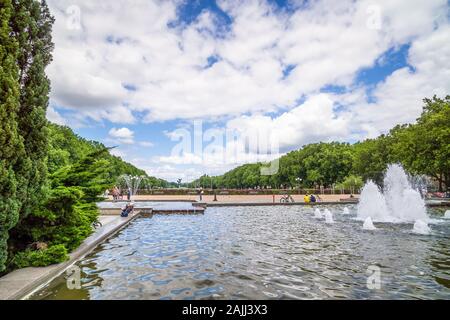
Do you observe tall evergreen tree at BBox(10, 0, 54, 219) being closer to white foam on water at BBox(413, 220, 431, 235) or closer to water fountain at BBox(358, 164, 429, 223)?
white foam on water at BBox(413, 220, 431, 235)

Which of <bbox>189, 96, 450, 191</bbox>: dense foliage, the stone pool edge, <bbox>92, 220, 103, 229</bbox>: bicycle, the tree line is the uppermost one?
<bbox>189, 96, 450, 191</bbox>: dense foliage

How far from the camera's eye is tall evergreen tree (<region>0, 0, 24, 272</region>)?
6121mm

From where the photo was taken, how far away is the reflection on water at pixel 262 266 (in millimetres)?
6758

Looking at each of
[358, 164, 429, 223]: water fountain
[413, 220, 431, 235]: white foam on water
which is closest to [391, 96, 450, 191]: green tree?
[358, 164, 429, 223]: water fountain

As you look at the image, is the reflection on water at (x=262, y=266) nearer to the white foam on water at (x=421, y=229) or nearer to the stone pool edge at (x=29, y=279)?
the stone pool edge at (x=29, y=279)

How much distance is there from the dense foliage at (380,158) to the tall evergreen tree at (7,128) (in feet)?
128

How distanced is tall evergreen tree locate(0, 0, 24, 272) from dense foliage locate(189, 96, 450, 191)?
128 feet

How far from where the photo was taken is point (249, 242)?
12.5 metres

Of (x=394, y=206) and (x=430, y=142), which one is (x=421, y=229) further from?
(x=430, y=142)

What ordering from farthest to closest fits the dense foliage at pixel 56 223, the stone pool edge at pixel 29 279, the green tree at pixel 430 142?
1. the green tree at pixel 430 142
2. the dense foliage at pixel 56 223
3. the stone pool edge at pixel 29 279

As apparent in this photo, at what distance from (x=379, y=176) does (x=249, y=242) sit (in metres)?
51.5

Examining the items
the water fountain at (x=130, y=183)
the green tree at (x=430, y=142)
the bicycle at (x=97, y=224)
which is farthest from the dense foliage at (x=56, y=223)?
the green tree at (x=430, y=142)

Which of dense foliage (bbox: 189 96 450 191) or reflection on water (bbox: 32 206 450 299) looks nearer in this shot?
reflection on water (bbox: 32 206 450 299)
